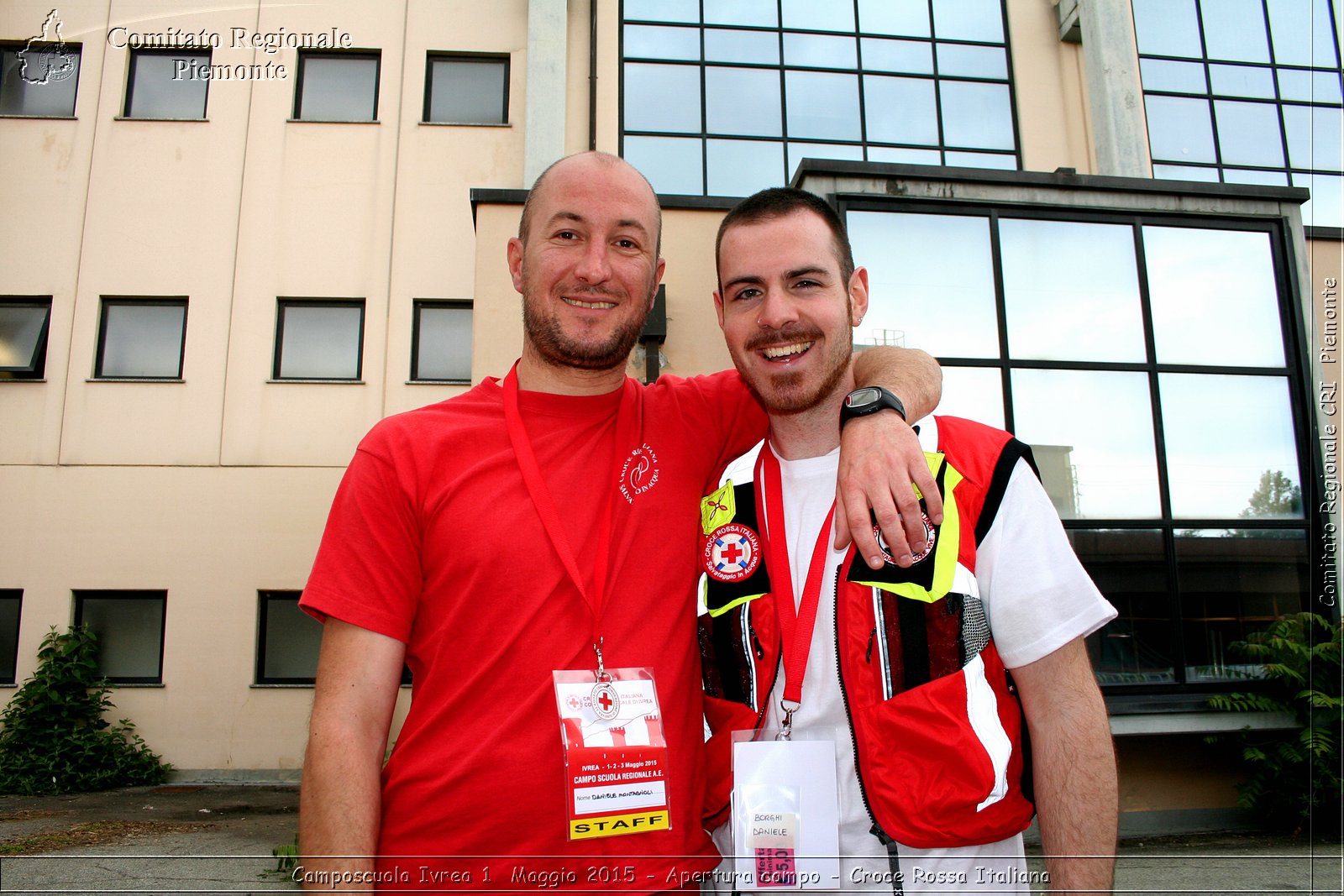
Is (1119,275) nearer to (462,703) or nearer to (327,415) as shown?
(462,703)

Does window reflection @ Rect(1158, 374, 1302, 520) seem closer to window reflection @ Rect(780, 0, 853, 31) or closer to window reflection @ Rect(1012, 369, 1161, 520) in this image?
window reflection @ Rect(1012, 369, 1161, 520)

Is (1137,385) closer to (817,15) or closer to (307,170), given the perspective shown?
(817,15)

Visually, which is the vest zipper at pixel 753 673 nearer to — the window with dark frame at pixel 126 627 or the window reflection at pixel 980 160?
the window reflection at pixel 980 160

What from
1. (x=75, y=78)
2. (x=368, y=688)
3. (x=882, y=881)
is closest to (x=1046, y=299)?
(x=882, y=881)

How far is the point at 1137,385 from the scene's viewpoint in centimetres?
675

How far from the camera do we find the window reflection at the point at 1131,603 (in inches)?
246

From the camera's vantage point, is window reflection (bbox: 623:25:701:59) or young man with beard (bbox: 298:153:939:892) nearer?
young man with beard (bbox: 298:153:939:892)

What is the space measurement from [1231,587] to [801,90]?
26.6 feet

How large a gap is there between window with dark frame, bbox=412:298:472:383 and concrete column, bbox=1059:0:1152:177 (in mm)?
9020

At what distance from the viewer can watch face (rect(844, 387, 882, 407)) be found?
1.93 metres

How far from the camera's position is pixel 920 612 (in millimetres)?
1757

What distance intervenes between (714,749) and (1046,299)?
6046 mm

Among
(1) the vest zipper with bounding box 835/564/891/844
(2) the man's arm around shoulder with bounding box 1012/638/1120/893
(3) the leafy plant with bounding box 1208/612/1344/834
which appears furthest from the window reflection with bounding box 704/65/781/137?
(2) the man's arm around shoulder with bounding box 1012/638/1120/893

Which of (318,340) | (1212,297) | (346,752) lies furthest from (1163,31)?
(346,752)
